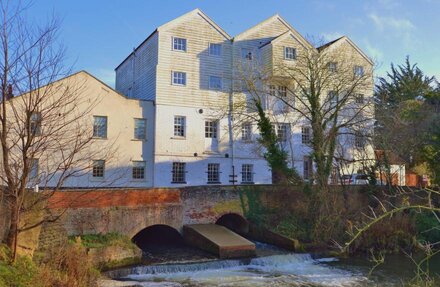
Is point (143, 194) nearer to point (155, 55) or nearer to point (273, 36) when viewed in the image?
point (155, 55)

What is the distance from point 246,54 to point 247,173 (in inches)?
341

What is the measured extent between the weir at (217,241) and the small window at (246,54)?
14817 mm

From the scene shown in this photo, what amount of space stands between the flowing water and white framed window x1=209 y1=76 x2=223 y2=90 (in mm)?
15062

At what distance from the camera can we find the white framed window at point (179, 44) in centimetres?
2962

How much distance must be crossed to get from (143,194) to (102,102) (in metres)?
9.73

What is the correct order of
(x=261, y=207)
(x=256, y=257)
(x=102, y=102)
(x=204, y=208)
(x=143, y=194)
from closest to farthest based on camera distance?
(x=256, y=257)
(x=143, y=194)
(x=204, y=208)
(x=261, y=207)
(x=102, y=102)

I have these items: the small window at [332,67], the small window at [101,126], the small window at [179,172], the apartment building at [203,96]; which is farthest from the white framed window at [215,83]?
the small window at [332,67]

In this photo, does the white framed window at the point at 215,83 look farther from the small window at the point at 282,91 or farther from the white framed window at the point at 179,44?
the small window at the point at 282,91

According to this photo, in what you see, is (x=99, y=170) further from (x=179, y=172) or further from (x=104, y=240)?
(x=104, y=240)

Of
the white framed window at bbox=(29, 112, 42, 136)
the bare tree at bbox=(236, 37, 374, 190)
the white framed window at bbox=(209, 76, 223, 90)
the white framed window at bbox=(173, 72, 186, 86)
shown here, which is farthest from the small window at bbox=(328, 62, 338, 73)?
the white framed window at bbox=(29, 112, 42, 136)

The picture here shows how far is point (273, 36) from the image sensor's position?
33250 millimetres


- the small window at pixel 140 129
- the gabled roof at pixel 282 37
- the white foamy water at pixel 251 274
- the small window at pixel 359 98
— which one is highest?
the gabled roof at pixel 282 37

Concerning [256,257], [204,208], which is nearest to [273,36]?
[204,208]

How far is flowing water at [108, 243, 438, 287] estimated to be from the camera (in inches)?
568
